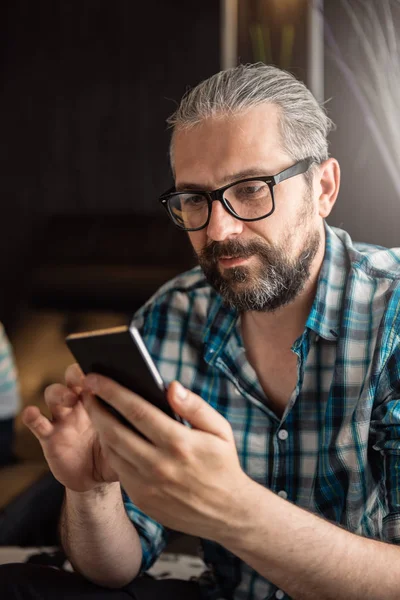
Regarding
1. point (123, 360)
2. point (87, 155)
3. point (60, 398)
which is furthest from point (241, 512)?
point (87, 155)

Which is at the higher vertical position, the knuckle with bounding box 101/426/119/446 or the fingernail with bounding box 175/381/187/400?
the fingernail with bounding box 175/381/187/400

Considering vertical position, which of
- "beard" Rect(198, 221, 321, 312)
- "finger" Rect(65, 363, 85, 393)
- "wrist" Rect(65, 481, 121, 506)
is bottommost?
"wrist" Rect(65, 481, 121, 506)

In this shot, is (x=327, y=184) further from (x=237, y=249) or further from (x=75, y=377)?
(x=75, y=377)

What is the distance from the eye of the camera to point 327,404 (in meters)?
1.01

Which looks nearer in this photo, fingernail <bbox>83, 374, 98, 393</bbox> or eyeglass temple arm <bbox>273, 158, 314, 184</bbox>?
fingernail <bbox>83, 374, 98, 393</bbox>

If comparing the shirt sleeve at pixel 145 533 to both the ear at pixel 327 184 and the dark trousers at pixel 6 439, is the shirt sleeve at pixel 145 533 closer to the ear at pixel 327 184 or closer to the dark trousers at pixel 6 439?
the ear at pixel 327 184

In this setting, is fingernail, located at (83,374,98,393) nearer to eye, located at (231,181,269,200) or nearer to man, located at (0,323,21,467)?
eye, located at (231,181,269,200)

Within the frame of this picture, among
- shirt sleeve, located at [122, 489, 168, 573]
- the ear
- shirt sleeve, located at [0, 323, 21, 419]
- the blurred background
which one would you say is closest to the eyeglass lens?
the ear

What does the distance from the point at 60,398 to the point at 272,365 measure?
0.37 metres

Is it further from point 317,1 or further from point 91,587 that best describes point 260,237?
point 317,1

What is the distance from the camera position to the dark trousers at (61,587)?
3.19ft

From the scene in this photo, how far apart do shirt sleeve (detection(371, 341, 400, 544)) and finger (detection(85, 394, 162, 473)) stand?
361mm

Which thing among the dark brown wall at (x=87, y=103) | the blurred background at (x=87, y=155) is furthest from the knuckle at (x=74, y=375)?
the dark brown wall at (x=87, y=103)

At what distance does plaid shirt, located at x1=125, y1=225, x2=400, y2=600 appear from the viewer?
958 millimetres
